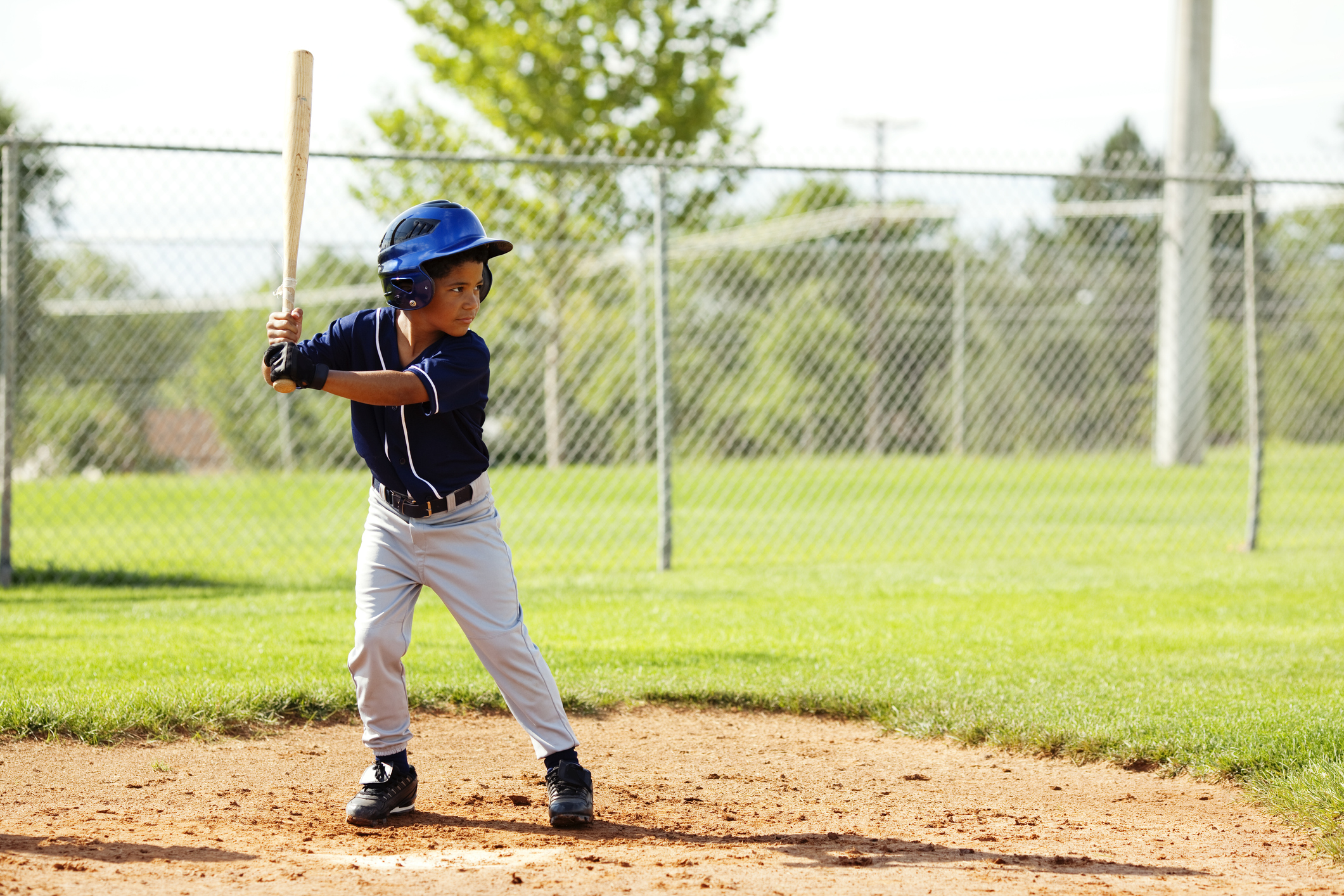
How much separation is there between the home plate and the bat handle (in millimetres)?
1192

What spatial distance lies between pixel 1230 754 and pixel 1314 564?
5.16 m

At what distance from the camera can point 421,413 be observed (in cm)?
341

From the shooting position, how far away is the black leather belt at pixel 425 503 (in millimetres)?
3412

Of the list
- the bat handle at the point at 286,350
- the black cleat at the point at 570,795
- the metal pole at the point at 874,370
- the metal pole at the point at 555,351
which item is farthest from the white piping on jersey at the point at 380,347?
the metal pole at the point at 874,370

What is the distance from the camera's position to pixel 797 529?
10781mm

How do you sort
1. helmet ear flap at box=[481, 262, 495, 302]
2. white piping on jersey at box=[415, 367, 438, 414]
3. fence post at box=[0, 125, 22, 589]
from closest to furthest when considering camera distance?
white piping on jersey at box=[415, 367, 438, 414] → helmet ear flap at box=[481, 262, 495, 302] → fence post at box=[0, 125, 22, 589]

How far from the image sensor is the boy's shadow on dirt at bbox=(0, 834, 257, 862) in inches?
120

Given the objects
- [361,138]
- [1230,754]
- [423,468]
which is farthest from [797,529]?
[361,138]

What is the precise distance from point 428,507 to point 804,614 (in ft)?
12.1

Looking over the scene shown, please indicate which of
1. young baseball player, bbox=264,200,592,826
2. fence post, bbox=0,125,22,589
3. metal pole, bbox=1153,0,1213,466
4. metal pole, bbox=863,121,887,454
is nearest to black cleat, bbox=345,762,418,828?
young baseball player, bbox=264,200,592,826

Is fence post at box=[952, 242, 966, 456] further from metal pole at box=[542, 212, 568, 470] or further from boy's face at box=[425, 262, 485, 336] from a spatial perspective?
boy's face at box=[425, 262, 485, 336]

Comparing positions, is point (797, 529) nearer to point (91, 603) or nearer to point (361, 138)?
point (91, 603)

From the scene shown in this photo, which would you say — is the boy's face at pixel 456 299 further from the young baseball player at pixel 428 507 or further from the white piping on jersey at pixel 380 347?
the white piping on jersey at pixel 380 347

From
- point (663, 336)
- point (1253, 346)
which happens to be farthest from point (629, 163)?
point (1253, 346)
